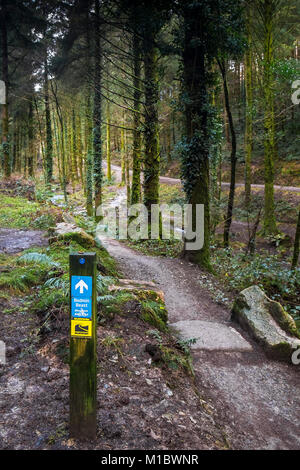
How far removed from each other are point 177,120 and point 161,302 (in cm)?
628

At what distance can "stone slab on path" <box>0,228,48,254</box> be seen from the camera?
7461 millimetres

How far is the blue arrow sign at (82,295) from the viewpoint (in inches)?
88.2

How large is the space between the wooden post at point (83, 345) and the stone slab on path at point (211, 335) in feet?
8.48

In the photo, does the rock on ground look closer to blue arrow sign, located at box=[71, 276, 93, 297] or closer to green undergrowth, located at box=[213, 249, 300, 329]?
green undergrowth, located at box=[213, 249, 300, 329]

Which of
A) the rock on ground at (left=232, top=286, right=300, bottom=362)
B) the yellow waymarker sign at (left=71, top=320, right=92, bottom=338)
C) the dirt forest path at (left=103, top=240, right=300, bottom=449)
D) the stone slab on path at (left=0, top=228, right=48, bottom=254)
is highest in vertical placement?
the yellow waymarker sign at (left=71, top=320, right=92, bottom=338)

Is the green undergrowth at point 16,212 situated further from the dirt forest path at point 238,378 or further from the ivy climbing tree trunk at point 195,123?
the dirt forest path at point 238,378

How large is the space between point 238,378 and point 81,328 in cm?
290

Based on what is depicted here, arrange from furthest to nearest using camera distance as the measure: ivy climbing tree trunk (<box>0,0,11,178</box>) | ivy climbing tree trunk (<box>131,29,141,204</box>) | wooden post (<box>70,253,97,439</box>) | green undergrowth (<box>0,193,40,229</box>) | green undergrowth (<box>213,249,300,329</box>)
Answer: ivy climbing tree trunk (<box>0,0,11,178</box>)
ivy climbing tree trunk (<box>131,29,141,204</box>)
green undergrowth (<box>0,193,40,229</box>)
green undergrowth (<box>213,249,300,329</box>)
wooden post (<box>70,253,97,439</box>)

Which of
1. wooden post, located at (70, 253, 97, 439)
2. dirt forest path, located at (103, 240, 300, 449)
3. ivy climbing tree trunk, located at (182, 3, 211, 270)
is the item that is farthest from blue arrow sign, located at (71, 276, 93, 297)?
ivy climbing tree trunk, located at (182, 3, 211, 270)

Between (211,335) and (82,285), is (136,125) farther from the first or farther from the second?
(82,285)

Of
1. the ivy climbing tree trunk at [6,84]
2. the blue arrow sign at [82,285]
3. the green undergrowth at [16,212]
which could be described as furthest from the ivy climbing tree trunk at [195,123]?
the ivy climbing tree trunk at [6,84]

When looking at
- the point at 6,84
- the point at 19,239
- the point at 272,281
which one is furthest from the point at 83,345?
the point at 6,84

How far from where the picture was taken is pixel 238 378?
4160mm

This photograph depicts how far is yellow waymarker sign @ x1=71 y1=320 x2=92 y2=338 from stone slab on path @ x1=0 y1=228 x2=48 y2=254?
5.47 m
